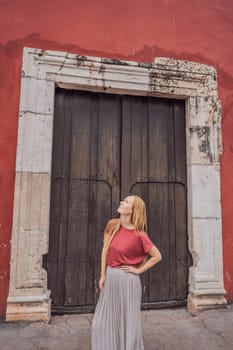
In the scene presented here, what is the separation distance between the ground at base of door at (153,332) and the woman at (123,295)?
55 cm

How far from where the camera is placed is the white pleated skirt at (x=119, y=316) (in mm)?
2096

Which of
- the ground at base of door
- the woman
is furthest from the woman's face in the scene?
the ground at base of door

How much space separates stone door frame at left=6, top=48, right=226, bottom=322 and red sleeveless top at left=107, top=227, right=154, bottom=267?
3.98ft

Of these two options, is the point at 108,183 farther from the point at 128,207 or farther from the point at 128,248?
the point at 128,248

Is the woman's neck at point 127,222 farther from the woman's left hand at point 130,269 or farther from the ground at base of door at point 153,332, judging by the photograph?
the ground at base of door at point 153,332

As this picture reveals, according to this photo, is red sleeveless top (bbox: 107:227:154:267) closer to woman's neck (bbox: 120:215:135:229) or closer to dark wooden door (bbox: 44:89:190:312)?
woman's neck (bbox: 120:215:135:229)

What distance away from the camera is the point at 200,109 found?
373 cm

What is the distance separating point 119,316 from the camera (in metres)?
2.12

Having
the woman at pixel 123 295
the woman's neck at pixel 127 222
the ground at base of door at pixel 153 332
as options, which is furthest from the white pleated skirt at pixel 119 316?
the ground at base of door at pixel 153 332

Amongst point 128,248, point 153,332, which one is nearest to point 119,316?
point 128,248

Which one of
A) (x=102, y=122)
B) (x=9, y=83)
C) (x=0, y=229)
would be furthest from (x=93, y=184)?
(x=9, y=83)

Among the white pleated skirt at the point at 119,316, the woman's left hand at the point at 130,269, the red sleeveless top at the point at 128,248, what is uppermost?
the red sleeveless top at the point at 128,248

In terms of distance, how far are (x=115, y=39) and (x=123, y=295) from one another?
2882 mm

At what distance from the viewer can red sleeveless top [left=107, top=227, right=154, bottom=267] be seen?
2133 millimetres
